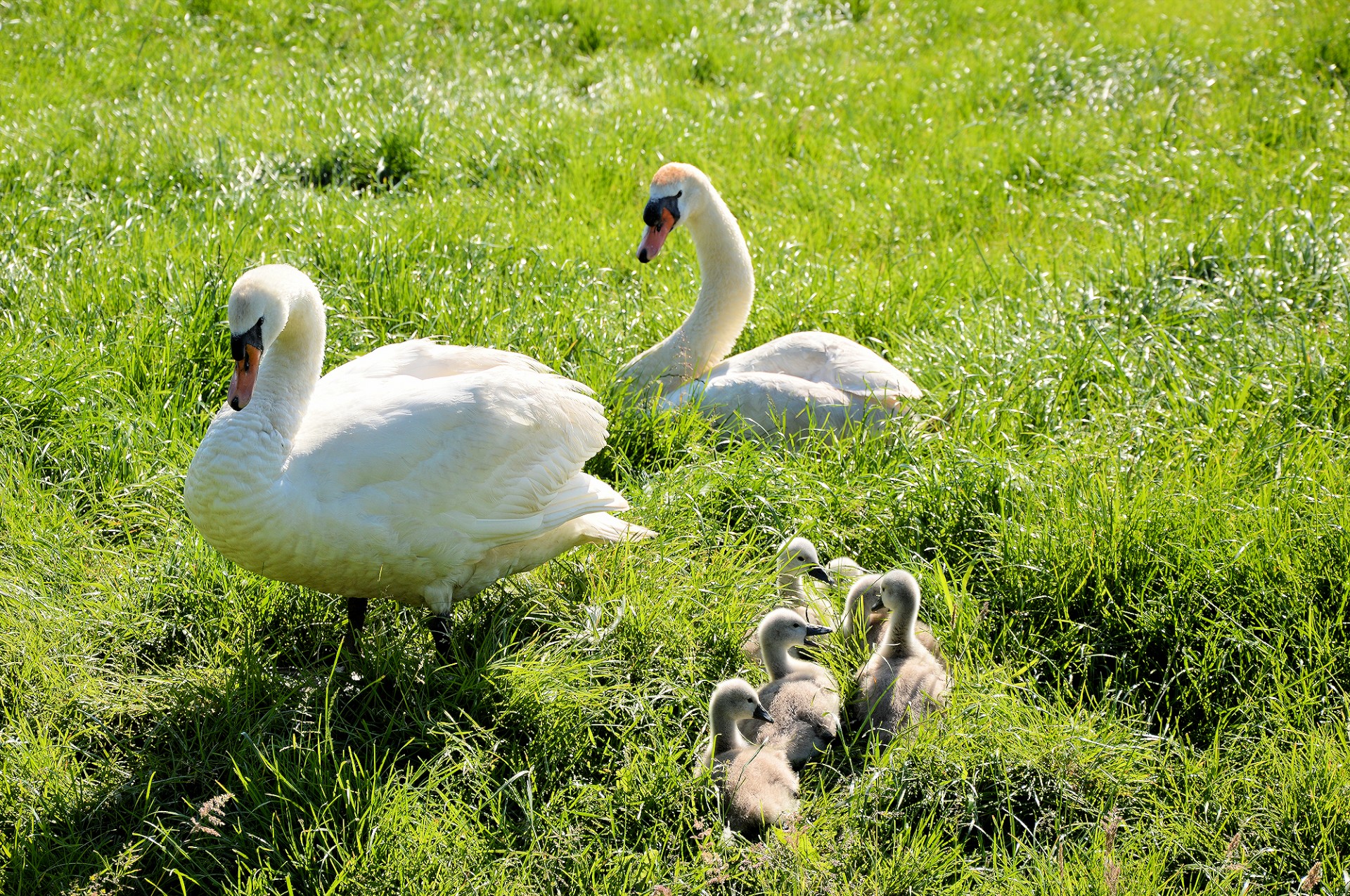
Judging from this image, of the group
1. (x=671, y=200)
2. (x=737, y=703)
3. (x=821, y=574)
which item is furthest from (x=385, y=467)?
(x=671, y=200)

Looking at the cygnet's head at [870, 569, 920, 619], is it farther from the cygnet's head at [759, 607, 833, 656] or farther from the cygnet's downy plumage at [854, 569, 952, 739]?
the cygnet's head at [759, 607, 833, 656]

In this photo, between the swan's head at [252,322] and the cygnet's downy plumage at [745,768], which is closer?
the cygnet's downy plumage at [745,768]

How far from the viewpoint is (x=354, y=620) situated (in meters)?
3.36

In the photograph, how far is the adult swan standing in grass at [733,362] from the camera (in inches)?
168

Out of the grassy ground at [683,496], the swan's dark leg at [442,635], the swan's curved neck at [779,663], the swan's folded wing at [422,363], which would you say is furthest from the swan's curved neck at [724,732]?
the swan's folded wing at [422,363]

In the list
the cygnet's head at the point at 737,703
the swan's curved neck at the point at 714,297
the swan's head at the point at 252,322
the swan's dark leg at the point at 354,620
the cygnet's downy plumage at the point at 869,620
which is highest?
the swan's head at the point at 252,322

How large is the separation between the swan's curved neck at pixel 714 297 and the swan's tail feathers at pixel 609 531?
1153mm

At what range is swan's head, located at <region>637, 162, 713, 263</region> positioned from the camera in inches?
188

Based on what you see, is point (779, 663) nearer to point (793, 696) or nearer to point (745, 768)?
point (793, 696)

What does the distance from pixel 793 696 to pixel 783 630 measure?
21 centimetres

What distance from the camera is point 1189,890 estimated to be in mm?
2633

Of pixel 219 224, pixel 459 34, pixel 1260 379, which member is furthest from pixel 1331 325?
pixel 459 34

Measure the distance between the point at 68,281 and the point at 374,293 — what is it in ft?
3.96

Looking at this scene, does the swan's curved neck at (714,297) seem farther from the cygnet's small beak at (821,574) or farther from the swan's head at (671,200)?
the cygnet's small beak at (821,574)
